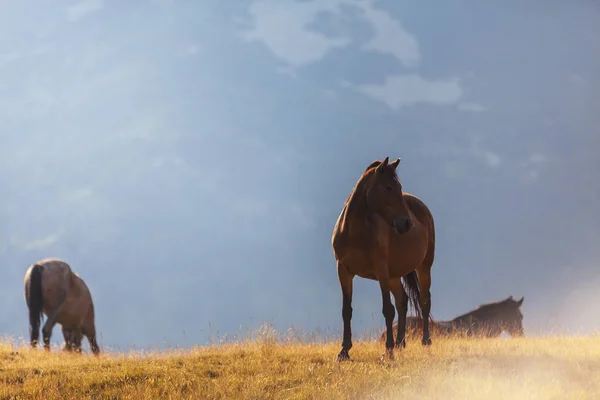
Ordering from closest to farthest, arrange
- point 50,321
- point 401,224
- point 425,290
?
point 401,224 → point 425,290 → point 50,321

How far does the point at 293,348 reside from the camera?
465 inches

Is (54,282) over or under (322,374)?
over

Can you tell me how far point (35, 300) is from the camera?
60.9ft

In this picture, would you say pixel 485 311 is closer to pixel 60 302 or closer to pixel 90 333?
pixel 90 333

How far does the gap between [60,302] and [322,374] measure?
12696mm

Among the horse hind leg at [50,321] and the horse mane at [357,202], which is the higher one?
the horse mane at [357,202]

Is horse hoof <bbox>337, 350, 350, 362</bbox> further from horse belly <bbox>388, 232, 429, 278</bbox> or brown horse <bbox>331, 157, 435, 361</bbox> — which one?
horse belly <bbox>388, 232, 429, 278</bbox>

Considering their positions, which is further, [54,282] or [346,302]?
[54,282]

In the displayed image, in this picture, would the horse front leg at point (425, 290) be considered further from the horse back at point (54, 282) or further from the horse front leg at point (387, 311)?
the horse back at point (54, 282)

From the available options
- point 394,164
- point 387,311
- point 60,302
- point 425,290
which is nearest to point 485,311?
point 425,290

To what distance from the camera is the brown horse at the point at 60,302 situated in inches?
730

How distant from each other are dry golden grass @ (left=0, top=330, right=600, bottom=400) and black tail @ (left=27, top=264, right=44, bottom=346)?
684 cm

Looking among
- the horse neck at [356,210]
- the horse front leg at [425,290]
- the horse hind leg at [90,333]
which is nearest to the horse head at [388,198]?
the horse neck at [356,210]

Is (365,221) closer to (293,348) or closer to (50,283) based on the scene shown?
(293,348)
